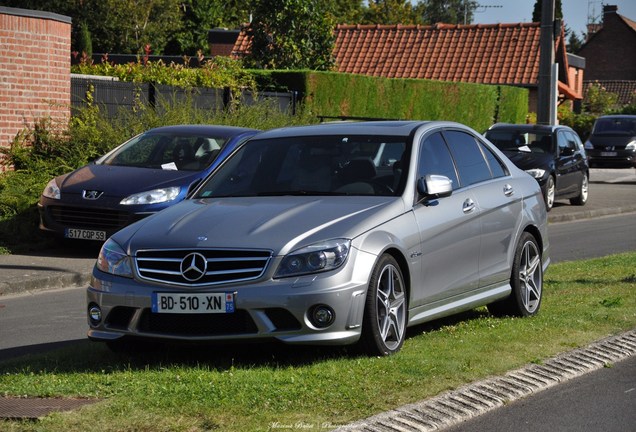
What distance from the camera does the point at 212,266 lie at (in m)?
7.71

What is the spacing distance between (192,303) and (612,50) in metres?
96.7

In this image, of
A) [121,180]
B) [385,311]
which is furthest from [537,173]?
[385,311]

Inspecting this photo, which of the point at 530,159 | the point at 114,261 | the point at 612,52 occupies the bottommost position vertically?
the point at 530,159

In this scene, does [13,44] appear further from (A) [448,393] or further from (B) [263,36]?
(B) [263,36]

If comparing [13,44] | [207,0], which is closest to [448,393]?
[13,44]

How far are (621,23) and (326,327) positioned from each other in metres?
96.5

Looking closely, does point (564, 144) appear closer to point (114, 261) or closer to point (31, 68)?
point (31, 68)

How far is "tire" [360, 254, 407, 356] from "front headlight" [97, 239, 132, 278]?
1533 millimetres

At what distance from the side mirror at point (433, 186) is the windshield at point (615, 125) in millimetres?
35397

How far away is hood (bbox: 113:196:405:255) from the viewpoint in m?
7.73

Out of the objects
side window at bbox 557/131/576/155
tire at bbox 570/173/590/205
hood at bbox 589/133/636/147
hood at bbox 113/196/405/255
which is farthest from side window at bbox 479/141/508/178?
hood at bbox 589/133/636/147

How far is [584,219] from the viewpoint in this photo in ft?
82.0

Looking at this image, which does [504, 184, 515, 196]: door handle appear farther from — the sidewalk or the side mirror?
the sidewalk

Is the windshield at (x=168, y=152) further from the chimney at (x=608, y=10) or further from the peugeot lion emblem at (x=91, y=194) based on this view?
the chimney at (x=608, y=10)
